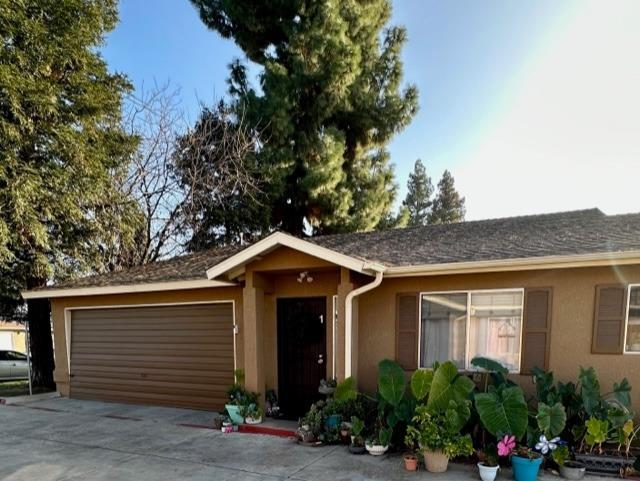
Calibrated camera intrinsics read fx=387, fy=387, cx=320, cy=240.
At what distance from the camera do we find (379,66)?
52.2 feet

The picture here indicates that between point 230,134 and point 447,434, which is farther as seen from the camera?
point 230,134

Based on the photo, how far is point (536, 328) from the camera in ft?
18.6

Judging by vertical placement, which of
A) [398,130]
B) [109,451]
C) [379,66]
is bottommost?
[109,451]

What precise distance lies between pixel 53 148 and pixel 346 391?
9524mm

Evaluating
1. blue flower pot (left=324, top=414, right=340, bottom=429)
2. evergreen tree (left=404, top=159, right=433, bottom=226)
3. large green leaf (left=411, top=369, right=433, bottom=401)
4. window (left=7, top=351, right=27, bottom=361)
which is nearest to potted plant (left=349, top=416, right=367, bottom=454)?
blue flower pot (left=324, top=414, right=340, bottom=429)

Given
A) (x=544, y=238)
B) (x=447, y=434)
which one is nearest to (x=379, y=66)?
(x=544, y=238)

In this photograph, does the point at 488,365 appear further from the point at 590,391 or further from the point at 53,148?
the point at 53,148

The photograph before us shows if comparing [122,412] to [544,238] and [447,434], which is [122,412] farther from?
[544,238]

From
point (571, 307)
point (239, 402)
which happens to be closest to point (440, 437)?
point (571, 307)

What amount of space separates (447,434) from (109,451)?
483 cm

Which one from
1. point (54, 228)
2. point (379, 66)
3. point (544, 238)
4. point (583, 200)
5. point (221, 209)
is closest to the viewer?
point (544, 238)

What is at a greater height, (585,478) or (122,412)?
(585,478)

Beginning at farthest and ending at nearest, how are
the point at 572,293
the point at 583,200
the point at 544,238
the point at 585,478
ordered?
1. the point at 583,200
2. the point at 544,238
3. the point at 572,293
4. the point at 585,478

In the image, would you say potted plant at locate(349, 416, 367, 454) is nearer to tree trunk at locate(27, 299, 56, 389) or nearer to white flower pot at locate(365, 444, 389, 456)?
white flower pot at locate(365, 444, 389, 456)
